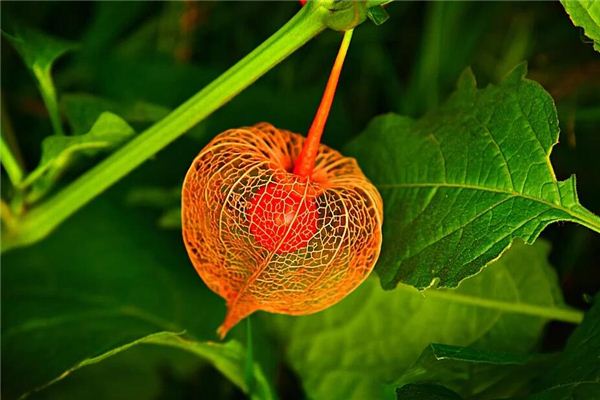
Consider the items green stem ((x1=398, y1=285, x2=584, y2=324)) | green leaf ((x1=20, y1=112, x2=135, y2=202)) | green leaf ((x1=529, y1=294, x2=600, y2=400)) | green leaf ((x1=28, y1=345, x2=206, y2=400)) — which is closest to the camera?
green leaf ((x1=529, y1=294, x2=600, y2=400))

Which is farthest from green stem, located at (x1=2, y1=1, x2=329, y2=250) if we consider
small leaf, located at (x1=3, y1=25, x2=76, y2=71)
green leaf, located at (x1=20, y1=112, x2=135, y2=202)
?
small leaf, located at (x1=3, y1=25, x2=76, y2=71)

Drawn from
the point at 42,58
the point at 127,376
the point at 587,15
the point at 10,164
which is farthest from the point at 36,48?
the point at 587,15

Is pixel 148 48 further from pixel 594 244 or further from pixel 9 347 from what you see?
pixel 594 244

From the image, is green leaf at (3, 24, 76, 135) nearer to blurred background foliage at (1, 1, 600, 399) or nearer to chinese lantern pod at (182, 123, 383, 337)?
blurred background foliage at (1, 1, 600, 399)

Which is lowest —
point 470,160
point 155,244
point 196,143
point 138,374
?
point 138,374

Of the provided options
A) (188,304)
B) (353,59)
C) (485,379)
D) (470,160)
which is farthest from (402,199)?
(353,59)

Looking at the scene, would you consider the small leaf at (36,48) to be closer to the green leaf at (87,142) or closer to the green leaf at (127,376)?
the green leaf at (87,142)
